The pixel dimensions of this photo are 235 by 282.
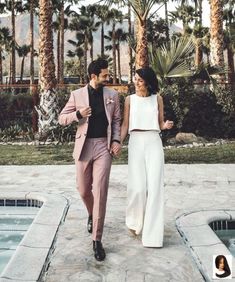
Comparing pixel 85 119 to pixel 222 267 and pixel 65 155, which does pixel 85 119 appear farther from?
pixel 65 155

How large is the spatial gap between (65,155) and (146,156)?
25.2 ft

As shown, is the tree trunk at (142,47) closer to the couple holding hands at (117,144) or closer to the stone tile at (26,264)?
the couple holding hands at (117,144)

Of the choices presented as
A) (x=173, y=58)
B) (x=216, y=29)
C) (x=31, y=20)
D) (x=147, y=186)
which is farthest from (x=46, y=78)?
(x=31, y=20)

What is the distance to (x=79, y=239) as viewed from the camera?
16.8 feet

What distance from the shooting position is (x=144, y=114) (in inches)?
191

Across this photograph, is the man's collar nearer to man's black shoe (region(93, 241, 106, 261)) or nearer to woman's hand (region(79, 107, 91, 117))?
woman's hand (region(79, 107, 91, 117))

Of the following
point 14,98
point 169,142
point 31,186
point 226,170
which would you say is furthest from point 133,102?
point 14,98

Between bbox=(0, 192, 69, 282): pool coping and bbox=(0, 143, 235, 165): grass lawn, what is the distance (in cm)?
438

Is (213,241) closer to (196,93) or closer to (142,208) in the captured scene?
(142,208)

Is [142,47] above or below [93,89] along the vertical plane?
above

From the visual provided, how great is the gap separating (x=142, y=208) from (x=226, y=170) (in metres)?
5.26

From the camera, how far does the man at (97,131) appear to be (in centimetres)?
466

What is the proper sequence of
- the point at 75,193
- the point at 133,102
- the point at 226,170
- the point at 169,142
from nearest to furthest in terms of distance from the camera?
1. the point at 133,102
2. the point at 75,193
3. the point at 226,170
4. the point at 169,142

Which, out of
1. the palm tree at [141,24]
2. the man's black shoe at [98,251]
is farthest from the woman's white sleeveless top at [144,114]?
the palm tree at [141,24]
